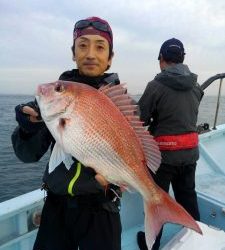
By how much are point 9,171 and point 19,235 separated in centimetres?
851

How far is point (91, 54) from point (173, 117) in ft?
5.72

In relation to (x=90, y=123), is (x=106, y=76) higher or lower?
higher

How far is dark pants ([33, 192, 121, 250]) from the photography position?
8.39ft

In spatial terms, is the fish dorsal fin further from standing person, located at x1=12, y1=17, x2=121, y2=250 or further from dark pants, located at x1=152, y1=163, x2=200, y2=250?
dark pants, located at x1=152, y1=163, x2=200, y2=250

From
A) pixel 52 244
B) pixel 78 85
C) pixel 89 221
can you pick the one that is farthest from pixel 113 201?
pixel 78 85

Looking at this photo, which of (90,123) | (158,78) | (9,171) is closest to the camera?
(90,123)

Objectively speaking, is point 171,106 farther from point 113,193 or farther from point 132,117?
point 132,117

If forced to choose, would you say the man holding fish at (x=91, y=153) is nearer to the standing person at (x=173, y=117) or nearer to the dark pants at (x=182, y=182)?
the standing person at (x=173, y=117)

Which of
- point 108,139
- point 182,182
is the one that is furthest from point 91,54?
point 182,182

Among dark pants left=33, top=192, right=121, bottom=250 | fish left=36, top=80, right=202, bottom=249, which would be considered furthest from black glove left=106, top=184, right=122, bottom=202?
fish left=36, top=80, right=202, bottom=249

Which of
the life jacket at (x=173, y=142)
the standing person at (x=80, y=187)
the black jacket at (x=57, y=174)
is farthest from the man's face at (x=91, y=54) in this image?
the life jacket at (x=173, y=142)

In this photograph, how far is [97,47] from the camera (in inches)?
104

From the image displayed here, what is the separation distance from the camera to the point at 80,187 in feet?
8.04

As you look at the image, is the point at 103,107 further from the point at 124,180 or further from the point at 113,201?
the point at 113,201
